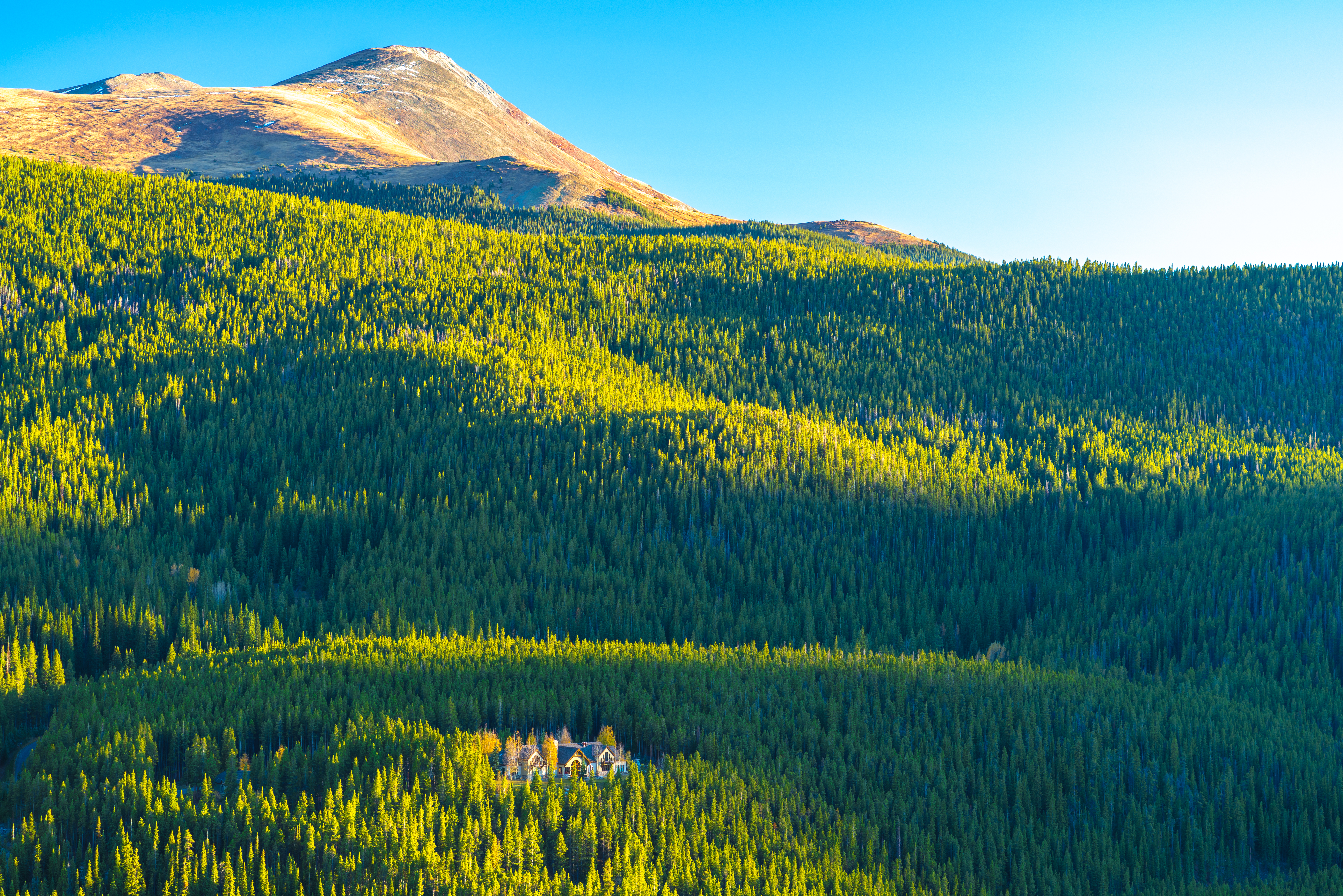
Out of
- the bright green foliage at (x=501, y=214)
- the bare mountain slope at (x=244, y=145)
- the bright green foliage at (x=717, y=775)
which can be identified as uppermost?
the bare mountain slope at (x=244, y=145)

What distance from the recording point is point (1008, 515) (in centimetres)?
3166

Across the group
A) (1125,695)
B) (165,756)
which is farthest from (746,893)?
(1125,695)

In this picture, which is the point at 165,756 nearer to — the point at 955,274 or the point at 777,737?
the point at 777,737

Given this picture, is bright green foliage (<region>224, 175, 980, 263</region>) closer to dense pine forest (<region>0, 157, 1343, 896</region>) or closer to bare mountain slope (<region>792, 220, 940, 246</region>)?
bare mountain slope (<region>792, 220, 940, 246</region>)

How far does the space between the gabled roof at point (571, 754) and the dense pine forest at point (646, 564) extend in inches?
43.5

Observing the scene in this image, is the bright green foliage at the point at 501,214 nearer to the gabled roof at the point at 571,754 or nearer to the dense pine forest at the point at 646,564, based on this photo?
the dense pine forest at the point at 646,564

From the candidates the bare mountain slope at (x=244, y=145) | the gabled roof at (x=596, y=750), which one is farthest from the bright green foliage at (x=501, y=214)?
the gabled roof at (x=596, y=750)

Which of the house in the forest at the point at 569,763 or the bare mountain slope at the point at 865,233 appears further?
the bare mountain slope at the point at 865,233

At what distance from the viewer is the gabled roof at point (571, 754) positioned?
13719mm

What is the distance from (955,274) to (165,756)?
53.6m

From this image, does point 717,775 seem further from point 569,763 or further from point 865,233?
point 865,233

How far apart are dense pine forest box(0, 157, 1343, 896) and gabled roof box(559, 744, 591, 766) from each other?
1104 millimetres

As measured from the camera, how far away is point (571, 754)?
1395 cm

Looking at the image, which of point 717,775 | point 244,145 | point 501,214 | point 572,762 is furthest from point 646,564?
point 244,145
